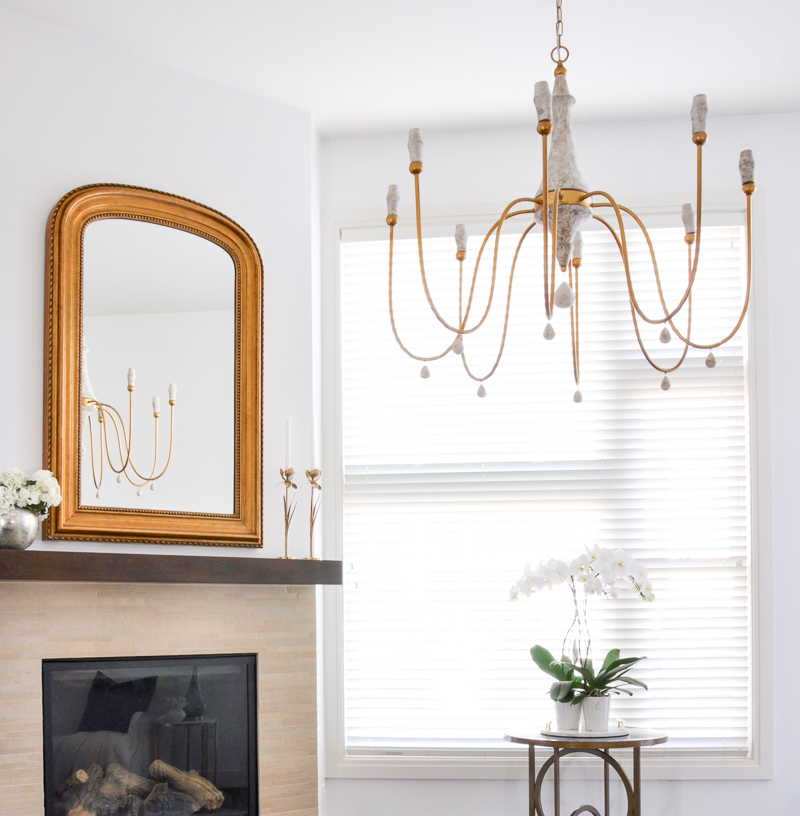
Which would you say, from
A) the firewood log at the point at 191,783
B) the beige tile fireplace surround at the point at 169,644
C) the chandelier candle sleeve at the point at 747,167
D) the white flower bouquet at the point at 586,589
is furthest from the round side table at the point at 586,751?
the chandelier candle sleeve at the point at 747,167

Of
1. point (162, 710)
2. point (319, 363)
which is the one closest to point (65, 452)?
point (162, 710)

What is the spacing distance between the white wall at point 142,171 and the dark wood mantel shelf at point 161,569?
0.19 metres

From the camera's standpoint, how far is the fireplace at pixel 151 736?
2604mm

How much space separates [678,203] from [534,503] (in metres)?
1.26

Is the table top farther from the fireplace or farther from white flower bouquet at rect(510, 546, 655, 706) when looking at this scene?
the fireplace

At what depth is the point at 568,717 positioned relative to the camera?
2908 millimetres

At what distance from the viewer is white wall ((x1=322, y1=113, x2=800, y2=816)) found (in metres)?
3.20

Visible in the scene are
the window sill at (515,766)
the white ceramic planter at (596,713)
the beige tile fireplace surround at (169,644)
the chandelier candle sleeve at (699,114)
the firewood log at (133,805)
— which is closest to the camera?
the chandelier candle sleeve at (699,114)

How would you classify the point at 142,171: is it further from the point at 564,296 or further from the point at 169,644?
the point at 564,296

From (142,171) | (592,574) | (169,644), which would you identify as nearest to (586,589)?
(592,574)

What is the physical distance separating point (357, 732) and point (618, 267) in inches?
78.3

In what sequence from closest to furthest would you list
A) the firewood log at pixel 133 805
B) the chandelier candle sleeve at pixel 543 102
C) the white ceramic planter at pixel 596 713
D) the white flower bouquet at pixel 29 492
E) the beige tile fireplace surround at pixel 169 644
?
the chandelier candle sleeve at pixel 543 102 < the white flower bouquet at pixel 29 492 < the beige tile fireplace surround at pixel 169 644 < the firewood log at pixel 133 805 < the white ceramic planter at pixel 596 713

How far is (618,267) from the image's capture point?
3.44m

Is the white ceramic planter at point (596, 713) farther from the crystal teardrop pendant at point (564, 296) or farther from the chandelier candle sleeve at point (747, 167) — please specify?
the chandelier candle sleeve at point (747, 167)
